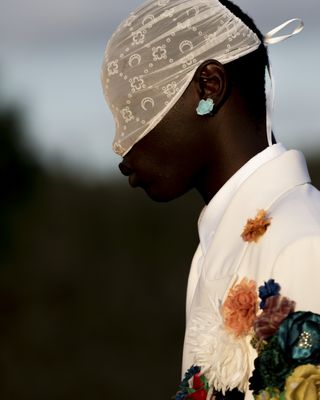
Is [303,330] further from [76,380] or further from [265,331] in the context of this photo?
[76,380]

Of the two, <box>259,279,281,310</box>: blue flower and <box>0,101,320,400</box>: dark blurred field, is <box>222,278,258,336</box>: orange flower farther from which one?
<box>0,101,320,400</box>: dark blurred field

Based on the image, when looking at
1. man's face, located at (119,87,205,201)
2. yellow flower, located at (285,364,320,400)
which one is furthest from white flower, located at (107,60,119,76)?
yellow flower, located at (285,364,320,400)

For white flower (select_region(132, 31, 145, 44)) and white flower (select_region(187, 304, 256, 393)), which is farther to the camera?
white flower (select_region(132, 31, 145, 44))

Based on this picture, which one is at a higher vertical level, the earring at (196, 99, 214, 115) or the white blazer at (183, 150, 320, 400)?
the earring at (196, 99, 214, 115)

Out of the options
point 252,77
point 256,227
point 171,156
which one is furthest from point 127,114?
point 256,227

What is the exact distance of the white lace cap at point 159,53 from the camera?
5.45 meters

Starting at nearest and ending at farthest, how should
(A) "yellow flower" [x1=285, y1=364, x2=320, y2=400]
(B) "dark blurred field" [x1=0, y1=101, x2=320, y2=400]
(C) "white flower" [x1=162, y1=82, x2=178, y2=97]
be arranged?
1. (A) "yellow flower" [x1=285, y1=364, x2=320, y2=400]
2. (C) "white flower" [x1=162, y1=82, x2=178, y2=97]
3. (B) "dark blurred field" [x1=0, y1=101, x2=320, y2=400]

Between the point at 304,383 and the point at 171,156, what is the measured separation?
964mm

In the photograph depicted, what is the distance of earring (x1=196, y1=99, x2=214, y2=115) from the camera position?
527 cm

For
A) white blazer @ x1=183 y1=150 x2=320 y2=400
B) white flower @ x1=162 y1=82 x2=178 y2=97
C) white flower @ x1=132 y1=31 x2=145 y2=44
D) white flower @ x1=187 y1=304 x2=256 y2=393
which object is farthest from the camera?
white flower @ x1=132 y1=31 x2=145 y2=44

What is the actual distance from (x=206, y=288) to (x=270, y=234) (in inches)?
13.5

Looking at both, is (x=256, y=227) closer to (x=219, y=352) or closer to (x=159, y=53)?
(x=219, y=352)

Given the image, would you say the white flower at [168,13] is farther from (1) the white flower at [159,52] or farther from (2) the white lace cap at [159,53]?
(1) the white flower at [159,52]

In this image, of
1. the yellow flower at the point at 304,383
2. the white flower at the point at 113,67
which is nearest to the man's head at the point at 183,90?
the white flower at the point at 113,67
